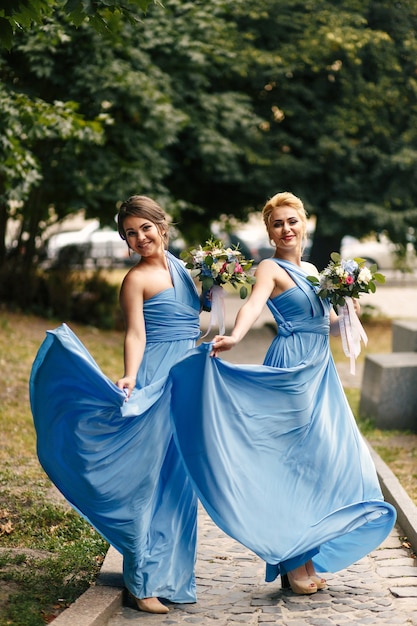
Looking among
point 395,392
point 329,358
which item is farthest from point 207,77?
point 329,358

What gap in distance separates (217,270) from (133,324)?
0.56 meters

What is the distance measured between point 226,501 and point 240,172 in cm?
1385

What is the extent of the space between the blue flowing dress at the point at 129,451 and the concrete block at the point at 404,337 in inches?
290

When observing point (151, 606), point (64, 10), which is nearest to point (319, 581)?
point (151, 606)

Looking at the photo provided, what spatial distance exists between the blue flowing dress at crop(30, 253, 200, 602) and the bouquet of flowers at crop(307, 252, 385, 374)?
800mm

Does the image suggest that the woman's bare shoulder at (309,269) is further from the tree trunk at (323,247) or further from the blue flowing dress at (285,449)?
the tree trunk at (323,247)

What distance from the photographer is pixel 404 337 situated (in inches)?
508

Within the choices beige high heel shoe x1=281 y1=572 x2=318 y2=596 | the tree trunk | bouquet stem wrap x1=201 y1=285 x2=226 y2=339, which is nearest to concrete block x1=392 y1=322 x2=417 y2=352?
the tree trunk

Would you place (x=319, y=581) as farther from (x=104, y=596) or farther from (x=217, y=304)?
(x=217, y=304)

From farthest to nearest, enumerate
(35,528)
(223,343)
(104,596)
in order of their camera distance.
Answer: (35,528) → (104,596) → (223,343)

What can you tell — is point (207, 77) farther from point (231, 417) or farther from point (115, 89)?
point (231, 417)

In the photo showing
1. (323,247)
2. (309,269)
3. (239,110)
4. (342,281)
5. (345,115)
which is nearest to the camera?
(342,281)

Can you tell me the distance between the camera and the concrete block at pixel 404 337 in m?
12.4

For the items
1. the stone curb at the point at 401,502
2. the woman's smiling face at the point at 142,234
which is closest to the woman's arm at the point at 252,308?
the woman's smiling face at the point at 142,234
